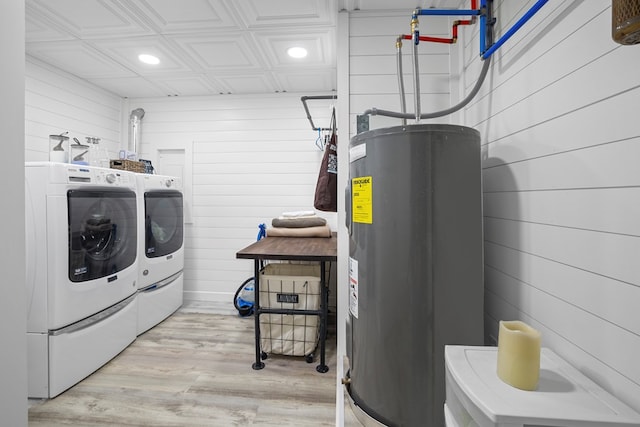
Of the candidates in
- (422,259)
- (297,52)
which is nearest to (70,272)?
(422,259)

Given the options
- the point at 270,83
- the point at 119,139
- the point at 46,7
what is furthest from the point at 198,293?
the point at 46,7

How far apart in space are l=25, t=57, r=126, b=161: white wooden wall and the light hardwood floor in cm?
201

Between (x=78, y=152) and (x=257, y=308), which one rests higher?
(x=78, y=152)

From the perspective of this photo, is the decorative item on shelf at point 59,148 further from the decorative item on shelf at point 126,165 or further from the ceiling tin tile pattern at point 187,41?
the ceiling tin tile pattern at point 187,41

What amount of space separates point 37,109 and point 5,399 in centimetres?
262

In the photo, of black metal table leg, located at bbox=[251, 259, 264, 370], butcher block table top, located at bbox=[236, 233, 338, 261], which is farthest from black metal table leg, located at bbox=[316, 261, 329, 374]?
black metal table leg, located at bbox=[251, 259, 264, 370]

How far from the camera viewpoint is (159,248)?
2.71 meters

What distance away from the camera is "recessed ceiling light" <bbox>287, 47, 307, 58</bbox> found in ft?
7.73

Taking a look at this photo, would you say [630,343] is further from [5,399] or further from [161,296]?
[161,296]

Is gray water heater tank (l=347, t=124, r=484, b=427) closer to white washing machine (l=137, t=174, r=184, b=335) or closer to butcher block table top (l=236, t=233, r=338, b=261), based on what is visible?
butcher block table top (l=236, t=233, r=338, b=261)

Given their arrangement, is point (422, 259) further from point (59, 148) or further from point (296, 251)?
point (59, 148)

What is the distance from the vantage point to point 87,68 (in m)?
2.70

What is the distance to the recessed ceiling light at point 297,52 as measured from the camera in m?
2.36

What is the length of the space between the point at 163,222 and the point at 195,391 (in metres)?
1.61
